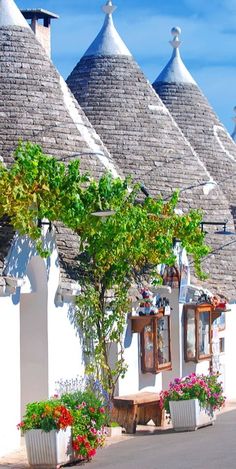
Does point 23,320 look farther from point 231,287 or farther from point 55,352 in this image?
point 231,287

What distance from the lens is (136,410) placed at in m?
21.2

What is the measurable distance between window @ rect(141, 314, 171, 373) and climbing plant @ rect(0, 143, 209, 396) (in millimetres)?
969

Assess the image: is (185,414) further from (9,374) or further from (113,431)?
(9,374)

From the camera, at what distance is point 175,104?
1388 inches

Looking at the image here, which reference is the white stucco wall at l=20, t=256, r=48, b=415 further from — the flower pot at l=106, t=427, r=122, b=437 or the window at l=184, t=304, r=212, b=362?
the window at l=184, t=304, r=212, b=362

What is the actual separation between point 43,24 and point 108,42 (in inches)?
68.6

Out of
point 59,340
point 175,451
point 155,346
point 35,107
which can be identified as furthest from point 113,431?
point 35,107

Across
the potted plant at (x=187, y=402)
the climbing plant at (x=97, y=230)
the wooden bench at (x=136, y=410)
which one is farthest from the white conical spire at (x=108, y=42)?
the potted plant at (x=187, y=402)

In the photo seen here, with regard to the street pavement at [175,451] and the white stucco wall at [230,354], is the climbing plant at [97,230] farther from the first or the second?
the white stucco wall at [230,354]

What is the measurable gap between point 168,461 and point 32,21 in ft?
53.9

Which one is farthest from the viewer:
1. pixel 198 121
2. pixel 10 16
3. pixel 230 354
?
pixel 198 121

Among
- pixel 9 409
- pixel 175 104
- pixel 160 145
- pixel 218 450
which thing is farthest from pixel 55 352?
pixel 175 104

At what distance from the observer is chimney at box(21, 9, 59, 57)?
101 feet

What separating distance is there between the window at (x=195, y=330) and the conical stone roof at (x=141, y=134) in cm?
200
